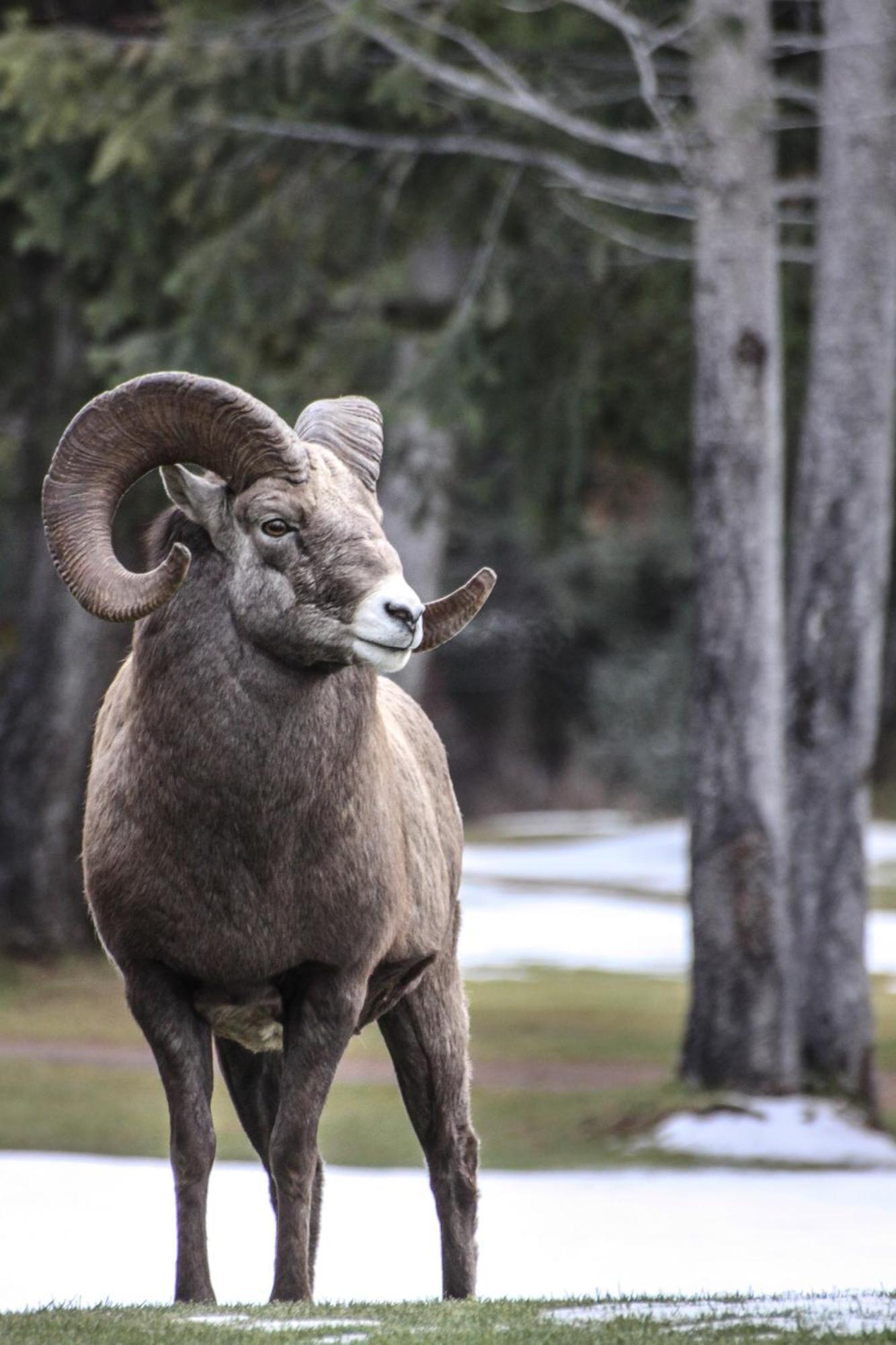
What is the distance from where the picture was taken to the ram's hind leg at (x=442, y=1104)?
7.25 meters

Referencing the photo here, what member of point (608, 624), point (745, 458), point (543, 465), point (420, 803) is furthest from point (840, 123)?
point (608, 624)

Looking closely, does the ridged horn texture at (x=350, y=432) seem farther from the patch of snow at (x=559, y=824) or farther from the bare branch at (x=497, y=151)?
the patch of snow at (x=559, y=824)

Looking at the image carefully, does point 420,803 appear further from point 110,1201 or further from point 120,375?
point 120,375

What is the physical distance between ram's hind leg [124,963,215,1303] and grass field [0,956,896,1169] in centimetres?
663

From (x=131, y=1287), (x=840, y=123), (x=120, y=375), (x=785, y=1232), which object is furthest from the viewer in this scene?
(x=120, y=375)

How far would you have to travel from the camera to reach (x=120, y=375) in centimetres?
1642

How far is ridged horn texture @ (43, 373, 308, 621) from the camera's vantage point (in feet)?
20.5

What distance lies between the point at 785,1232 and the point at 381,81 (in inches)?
326

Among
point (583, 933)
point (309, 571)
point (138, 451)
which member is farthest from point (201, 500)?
point (583, 933)

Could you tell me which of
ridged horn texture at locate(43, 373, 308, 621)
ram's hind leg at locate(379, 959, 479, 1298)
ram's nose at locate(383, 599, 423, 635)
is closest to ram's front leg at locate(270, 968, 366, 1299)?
ram's hind leg at locate(379, 959, 479, 1298)

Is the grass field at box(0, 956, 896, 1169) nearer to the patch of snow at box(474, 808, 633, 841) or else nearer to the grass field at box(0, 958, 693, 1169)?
the grass field at box(0, 958, 693, 1169)

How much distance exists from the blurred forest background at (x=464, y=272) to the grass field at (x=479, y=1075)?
974 millimetres

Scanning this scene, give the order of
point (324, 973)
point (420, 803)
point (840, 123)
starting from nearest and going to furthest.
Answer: point (324, 973) < point (420, 803) < point (840, 123)

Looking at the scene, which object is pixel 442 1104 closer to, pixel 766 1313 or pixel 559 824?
pixel 766 1313
